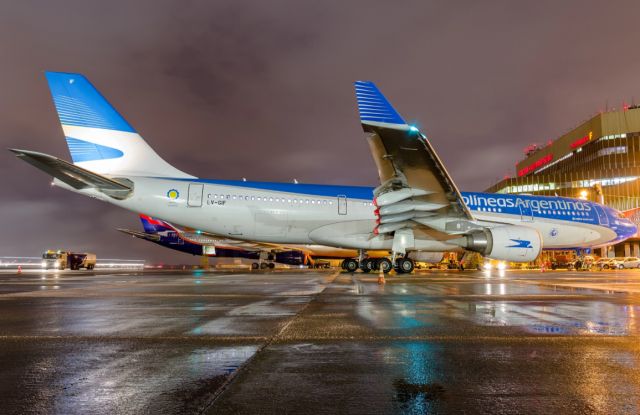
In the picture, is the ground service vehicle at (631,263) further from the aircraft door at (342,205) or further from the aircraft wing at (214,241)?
the aircraft door at (342,205)

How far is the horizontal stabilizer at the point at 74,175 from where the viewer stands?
Answer: 596 inches

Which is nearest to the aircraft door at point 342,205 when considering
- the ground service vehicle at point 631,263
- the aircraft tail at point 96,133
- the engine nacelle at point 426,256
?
the engine nacelle at point 426,256

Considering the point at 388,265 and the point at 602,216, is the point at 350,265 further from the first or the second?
the point at 602,216

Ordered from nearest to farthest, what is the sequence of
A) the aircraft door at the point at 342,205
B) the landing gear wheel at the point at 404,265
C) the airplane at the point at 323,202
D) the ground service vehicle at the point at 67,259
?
1. the airplane at the point at 323,202
2. the aircraft door at the point at 342,205
3. the landing gear wheel at the point at 404,265
4. the ground service vehicle at the point at 67,259

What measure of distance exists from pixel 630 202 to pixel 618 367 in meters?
85.7

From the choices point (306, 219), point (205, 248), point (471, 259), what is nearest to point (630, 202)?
point (471, 259)

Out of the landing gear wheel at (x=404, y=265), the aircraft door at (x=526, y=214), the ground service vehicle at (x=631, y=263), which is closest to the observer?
the aircraft door at (x=526, y=214)

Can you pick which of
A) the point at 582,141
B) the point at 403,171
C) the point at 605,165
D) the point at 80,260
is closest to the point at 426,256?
the point at 403,171

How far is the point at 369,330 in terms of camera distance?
620cm

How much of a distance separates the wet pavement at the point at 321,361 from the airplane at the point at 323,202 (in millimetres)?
9084

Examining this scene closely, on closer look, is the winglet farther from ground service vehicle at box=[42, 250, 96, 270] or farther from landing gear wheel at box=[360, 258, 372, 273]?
ground service vehicle at box=[42, 250, 96, 270]

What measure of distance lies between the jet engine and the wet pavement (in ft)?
28.2

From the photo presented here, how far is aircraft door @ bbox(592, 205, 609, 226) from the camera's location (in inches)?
916

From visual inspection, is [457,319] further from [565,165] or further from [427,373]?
[565,165]
